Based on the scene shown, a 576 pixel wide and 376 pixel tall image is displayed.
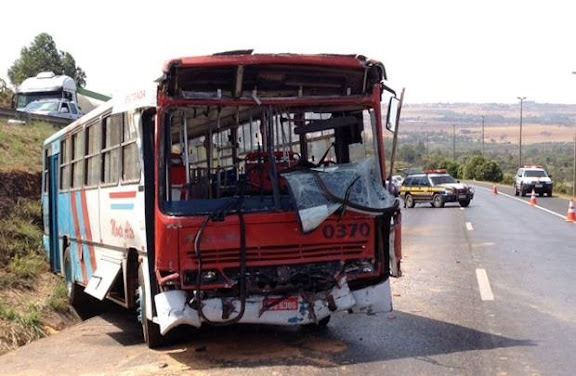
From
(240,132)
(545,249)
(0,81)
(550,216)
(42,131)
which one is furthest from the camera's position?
(0,81)

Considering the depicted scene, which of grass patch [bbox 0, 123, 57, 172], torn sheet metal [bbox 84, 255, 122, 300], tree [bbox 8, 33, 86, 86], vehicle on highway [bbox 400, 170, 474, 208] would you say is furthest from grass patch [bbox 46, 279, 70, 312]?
tree [bbox 8, 33, 86, 86]

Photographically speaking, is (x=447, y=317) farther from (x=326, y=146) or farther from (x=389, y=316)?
(x=326, y=146)

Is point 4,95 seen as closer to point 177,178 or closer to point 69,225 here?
point 69,225

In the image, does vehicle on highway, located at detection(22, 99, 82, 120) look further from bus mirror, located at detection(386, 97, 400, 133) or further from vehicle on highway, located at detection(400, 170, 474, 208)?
bus mirror, located at detection(386, 97, 400, 133)

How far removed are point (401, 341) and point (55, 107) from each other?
27425mm

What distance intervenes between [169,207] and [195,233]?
40cm

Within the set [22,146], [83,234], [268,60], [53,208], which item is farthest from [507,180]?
[268,60]

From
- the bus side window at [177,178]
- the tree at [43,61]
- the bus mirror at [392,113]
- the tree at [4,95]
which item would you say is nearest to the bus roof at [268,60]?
the bus mirror at [392,113]

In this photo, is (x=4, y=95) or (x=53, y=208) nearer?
(x=53, y=208)

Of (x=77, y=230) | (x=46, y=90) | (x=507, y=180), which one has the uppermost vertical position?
(x=46, y=90)

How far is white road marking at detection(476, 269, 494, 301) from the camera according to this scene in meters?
11.0

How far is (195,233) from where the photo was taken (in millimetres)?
7254

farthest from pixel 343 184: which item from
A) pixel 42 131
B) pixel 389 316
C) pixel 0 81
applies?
pixel 0 81

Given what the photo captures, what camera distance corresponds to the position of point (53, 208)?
14539 millimetres
